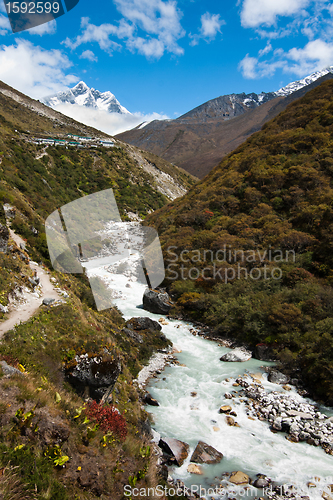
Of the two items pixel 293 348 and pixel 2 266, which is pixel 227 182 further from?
pixel 2 266

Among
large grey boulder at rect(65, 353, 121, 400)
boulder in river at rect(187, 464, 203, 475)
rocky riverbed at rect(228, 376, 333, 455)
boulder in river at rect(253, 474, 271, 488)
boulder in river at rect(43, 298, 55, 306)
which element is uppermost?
boulder in river at rect(43, 298, 55, 306)

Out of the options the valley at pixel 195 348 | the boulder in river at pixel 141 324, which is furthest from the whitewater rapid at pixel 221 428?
the boulder in river at pixel 141 324

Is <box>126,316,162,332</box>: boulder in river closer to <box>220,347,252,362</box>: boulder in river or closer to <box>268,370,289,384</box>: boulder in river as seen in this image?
<box>220,347,252,362</box>: boulder in river

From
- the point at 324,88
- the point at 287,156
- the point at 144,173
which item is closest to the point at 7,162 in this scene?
the point at 287,156

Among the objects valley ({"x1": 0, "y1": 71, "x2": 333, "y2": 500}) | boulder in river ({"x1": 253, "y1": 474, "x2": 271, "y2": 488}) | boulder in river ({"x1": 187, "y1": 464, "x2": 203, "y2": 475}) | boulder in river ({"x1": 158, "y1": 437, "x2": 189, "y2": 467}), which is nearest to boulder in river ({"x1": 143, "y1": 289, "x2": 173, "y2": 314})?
valley ({"x1": 0, "y1": 71, "x2": 333, "y2": 500})

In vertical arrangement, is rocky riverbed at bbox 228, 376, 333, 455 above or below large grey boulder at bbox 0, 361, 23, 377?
below

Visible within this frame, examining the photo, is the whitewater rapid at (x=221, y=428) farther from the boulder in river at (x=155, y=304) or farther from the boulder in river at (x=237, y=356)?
the boulder in river at (x=155, y=304)
